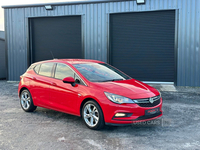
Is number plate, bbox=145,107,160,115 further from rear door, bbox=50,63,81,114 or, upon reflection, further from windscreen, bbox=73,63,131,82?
rear door, bbox=50,63,81,114

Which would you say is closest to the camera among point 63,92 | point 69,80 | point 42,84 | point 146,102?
point 146,102

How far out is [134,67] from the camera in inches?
520

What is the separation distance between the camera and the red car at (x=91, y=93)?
4.67 meters

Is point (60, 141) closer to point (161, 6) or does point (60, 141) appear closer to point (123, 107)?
point (123, 107)

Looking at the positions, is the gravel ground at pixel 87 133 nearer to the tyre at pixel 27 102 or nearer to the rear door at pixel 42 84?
the tyre at pixel 27 102

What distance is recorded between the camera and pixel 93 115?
4.96 metres

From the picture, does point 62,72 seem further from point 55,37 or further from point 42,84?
point 55,37

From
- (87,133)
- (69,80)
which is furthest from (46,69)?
(87,133)

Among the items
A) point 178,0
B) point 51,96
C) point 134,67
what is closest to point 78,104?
point 51,96

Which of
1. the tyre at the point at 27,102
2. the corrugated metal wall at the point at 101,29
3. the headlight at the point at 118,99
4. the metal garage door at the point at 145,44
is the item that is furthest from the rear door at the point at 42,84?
the metal garage door at the point at 145,44

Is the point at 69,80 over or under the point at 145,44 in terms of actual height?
under

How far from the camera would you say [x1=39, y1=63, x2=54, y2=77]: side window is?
20.4 ft

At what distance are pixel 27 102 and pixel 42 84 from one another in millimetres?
978

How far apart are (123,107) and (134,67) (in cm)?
876
